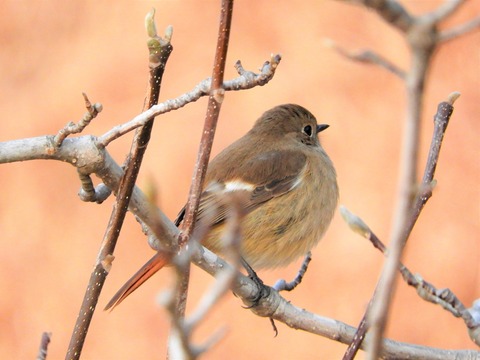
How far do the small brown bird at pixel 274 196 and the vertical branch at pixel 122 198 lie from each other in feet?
6.41

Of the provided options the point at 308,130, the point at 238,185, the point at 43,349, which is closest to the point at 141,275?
the point at 43,349

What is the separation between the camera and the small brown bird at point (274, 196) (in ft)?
13.4

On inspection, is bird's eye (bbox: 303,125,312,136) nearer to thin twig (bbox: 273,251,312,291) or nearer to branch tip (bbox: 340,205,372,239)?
thin twig (bbox: 273,251,312,291)

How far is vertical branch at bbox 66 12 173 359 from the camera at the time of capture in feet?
5.76

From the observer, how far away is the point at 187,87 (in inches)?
338

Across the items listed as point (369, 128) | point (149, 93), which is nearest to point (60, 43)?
point (369, 128)

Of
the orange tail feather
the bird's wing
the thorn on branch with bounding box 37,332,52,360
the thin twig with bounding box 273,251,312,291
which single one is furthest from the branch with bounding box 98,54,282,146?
the bird's wing

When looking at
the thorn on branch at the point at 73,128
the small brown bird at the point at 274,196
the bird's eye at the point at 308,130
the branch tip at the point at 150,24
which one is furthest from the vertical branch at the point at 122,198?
the bird's eye at the point at 308,130

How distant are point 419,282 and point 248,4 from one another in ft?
23.4

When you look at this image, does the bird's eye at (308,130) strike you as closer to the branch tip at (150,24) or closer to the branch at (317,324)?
the branch at (317,324)

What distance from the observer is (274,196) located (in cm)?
A: 422

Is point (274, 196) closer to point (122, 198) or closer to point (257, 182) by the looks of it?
point (257, 182)

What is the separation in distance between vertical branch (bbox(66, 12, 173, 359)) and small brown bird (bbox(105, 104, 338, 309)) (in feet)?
6.41

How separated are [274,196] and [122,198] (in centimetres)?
248
